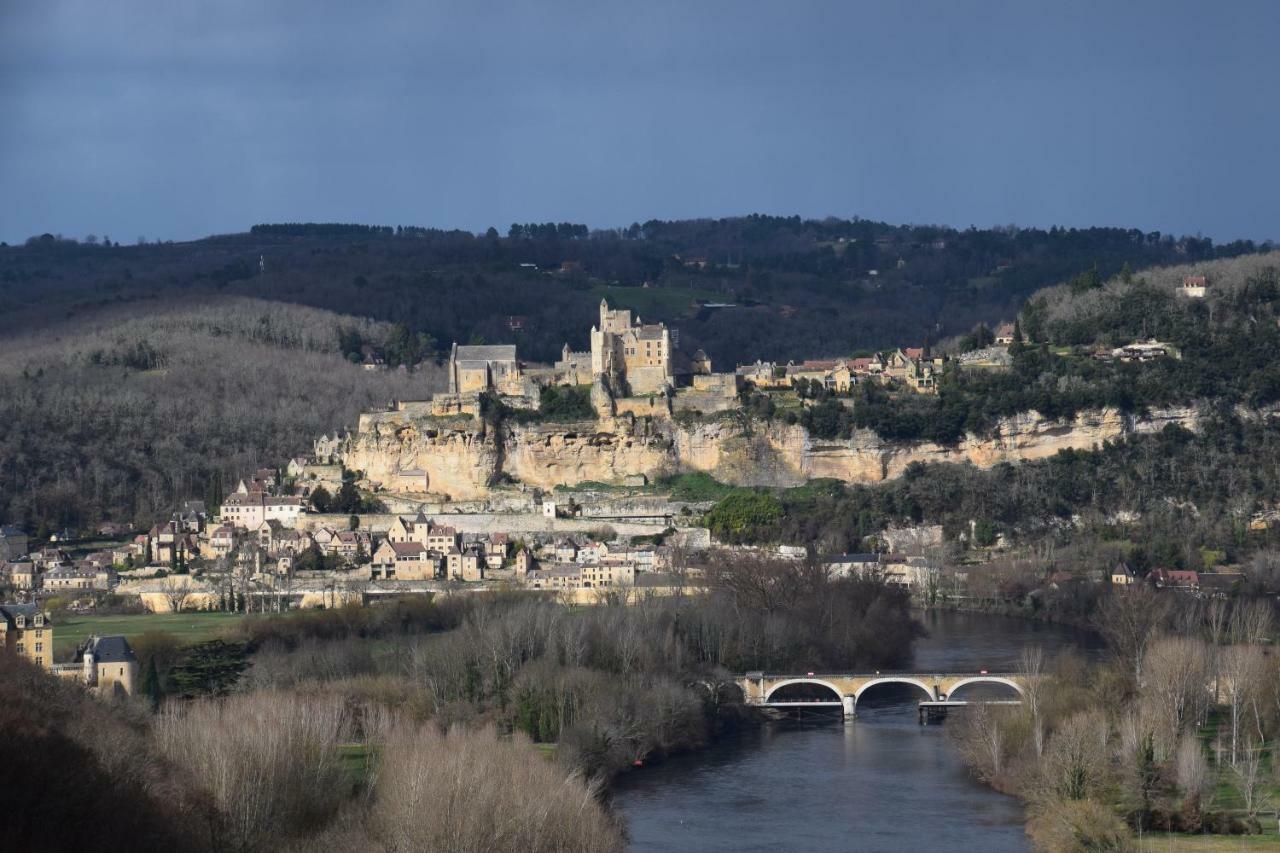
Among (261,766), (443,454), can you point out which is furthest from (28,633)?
(443,454)

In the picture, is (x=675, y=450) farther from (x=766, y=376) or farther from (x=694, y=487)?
(x=766, y=376)

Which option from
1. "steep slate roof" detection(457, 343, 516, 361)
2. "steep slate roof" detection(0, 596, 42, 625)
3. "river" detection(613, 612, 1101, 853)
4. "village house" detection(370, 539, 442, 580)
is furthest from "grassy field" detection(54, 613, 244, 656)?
"steep slate roof" detection(457, 343, 516, 361)

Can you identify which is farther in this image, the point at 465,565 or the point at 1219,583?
the point at 465,565

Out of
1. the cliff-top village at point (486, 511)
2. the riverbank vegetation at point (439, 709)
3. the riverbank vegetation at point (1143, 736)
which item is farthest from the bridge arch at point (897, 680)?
the cliff-top village at point (486, 511)

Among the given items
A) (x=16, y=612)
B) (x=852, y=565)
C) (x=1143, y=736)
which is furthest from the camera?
(x=852, y=565)

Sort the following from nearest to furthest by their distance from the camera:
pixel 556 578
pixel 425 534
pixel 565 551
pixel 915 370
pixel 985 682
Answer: pixel 985 682 < pixel 556 578 < pixel 565 551 < pixel 425 534 < pixel 915 370

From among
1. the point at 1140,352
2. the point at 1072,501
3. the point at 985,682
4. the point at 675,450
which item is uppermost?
the point at 1140,352
